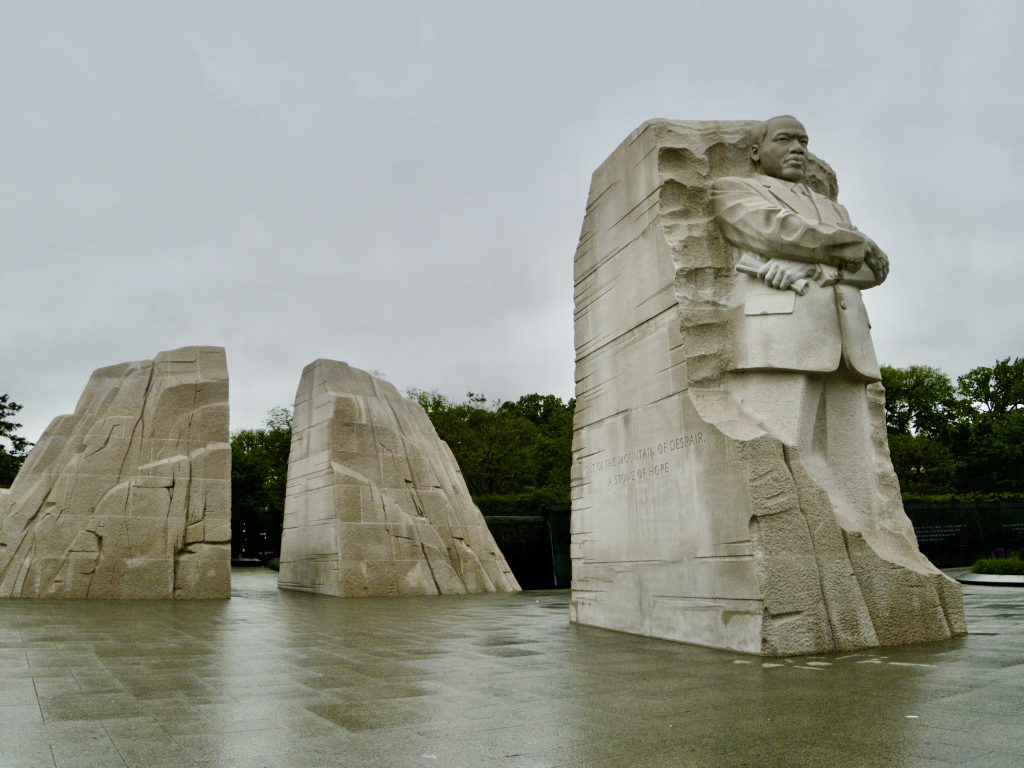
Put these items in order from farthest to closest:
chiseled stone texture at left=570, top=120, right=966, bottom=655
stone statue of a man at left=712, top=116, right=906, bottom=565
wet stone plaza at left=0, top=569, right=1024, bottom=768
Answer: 1. stone statue of a man at left=712, top=116, right=906, bottom=565
2. chiseled stone texture at left=570, top=120, right=966, bottom=655
3. wet stone plaza at left=0, top=569, right=1024, bottom=768

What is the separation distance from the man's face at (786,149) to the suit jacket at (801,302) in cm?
61

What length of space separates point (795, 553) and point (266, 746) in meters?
4.27

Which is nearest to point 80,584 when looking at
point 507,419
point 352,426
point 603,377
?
point 352,426

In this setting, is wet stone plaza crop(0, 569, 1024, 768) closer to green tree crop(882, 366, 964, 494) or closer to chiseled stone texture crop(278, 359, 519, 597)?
chiseled stone texture crop(278, 359, 519, 597)

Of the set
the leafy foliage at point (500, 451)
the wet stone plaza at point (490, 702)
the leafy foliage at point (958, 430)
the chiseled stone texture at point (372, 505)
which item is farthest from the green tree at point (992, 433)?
the wet stone plaza at point (490, 702)

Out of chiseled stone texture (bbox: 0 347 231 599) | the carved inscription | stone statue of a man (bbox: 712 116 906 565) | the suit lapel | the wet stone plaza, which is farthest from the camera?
chiseled stone texture (bbox: 0 347 231 599)

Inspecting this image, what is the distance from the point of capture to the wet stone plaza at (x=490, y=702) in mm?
3162

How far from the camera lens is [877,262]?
23.8ft

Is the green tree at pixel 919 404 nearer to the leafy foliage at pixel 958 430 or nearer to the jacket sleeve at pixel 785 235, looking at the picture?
the leafy foliage at pixel 958 430

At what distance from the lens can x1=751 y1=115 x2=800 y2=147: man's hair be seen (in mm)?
7848

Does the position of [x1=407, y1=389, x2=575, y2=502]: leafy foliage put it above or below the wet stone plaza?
above

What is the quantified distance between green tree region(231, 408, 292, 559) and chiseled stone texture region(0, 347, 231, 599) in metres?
18.8

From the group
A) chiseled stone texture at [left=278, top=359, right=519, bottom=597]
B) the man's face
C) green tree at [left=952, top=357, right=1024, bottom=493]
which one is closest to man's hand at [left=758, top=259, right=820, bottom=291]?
the man's face

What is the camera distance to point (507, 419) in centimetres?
3628
